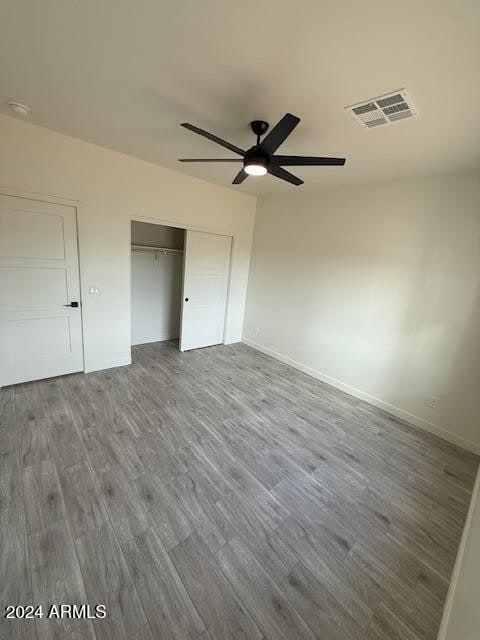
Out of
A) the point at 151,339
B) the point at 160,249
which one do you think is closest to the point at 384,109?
the point at 160,249

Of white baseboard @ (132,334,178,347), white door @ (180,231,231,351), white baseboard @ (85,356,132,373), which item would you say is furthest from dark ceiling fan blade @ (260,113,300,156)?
white baseboard @ (132,334,178,347)

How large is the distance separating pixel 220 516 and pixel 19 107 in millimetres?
3648

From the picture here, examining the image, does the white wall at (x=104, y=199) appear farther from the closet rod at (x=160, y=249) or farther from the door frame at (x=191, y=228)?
the closet rod at (x=160, y=249)

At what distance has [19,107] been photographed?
2.21 meters

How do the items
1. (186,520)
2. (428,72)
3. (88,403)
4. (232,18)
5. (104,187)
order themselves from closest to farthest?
(232,18) < (428,72) < (186,520) < (88,403) < (104,187)

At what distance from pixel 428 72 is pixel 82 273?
11.7 feet

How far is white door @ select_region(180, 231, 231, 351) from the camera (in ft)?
13.8

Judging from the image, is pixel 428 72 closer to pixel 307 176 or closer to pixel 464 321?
pixel 307 176

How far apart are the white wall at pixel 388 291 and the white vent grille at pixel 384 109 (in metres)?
1.35

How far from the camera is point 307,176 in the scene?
10.8ft

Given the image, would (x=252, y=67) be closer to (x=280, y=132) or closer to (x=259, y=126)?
(x=280, y=132)

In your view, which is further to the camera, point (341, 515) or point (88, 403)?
point (88, 403)

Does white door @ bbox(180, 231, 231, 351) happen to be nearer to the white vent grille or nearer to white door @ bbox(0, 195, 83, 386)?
white door @ bbox(0, 195, 83, 386)

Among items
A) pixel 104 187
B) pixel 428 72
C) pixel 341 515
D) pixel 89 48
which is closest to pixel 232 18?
pixel 89 48
